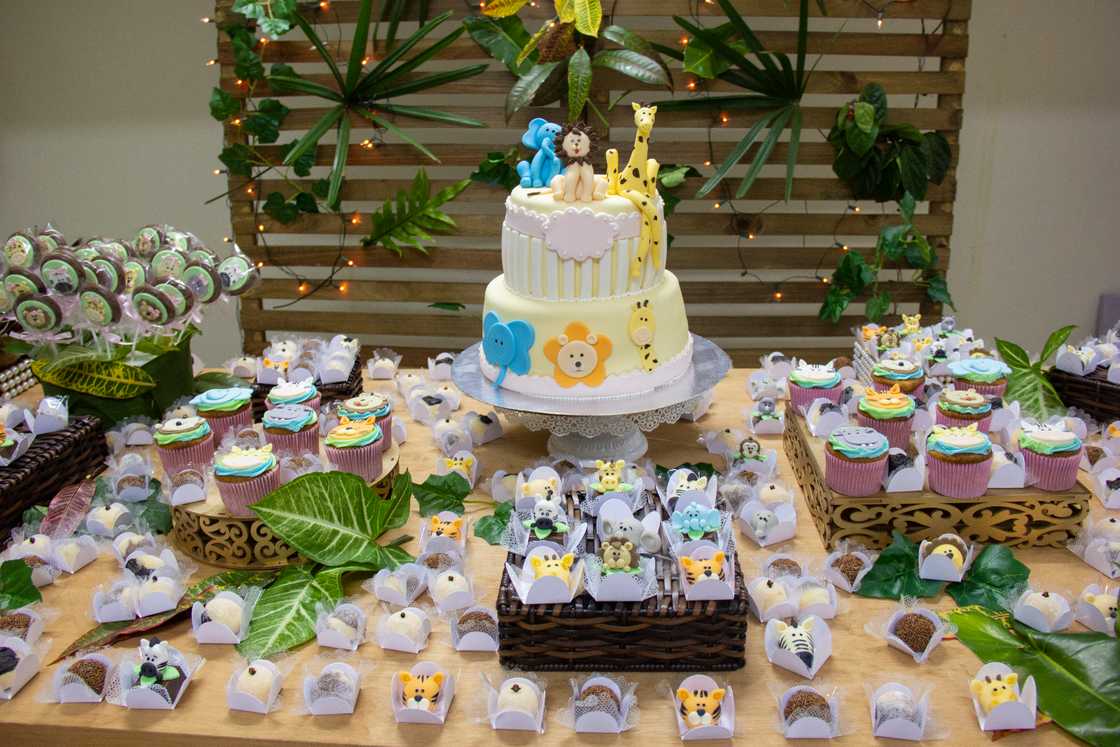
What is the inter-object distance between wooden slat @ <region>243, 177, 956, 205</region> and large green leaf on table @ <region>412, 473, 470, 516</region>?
6.46ft

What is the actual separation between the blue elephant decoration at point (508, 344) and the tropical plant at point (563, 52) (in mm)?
1468

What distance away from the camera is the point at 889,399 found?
2.55 meters

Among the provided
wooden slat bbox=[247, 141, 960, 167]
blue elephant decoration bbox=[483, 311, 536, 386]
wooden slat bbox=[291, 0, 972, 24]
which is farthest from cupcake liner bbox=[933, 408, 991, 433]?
wooden slat bbox=[291, 0, 972, 24]

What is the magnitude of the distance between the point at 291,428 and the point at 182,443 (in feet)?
0.98

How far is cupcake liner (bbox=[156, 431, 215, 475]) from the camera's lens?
2516 millimetres

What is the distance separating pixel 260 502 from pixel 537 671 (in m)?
0.78

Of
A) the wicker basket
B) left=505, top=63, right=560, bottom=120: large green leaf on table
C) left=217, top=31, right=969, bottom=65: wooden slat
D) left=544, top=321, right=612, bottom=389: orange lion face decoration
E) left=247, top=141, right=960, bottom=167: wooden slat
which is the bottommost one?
the wicker basket

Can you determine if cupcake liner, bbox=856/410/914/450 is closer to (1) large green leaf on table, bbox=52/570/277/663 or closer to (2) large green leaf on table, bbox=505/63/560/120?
(1) large green leaf on table, bbox=52/570/277/663

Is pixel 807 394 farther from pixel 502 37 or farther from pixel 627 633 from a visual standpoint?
pixel 502 37

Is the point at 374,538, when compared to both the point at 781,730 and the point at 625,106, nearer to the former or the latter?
the point at 781,730

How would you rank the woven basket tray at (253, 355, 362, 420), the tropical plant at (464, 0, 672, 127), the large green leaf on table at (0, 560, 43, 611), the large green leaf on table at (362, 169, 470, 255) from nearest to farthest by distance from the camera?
the large green leaf on table at (0, 560, 43, 611)
the woven basket tray at (253, 355, 362, 420)
the tropical plant at (464, 0, 672, 127)
the large green leaf on table at (362, 169, 470, 255)

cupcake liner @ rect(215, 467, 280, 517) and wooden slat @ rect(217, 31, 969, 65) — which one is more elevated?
wooden slat @ rect(217, 31, 969, 65)

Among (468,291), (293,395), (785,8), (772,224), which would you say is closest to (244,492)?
(293,395)

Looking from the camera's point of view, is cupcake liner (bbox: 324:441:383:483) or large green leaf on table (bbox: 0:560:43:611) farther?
cupcake liner (bbox: 324:441:383:483)
